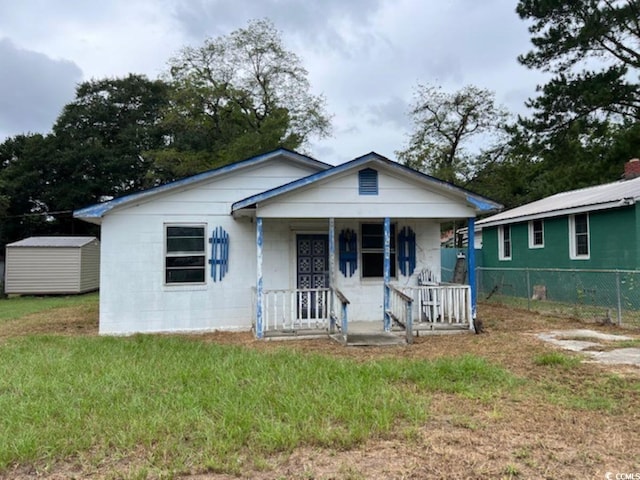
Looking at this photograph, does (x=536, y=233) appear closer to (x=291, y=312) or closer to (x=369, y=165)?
(x=369, y=165)

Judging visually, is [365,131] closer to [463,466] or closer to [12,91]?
[12,91]

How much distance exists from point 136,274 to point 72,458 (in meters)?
6.35

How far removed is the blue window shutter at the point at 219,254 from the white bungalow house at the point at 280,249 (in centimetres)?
2

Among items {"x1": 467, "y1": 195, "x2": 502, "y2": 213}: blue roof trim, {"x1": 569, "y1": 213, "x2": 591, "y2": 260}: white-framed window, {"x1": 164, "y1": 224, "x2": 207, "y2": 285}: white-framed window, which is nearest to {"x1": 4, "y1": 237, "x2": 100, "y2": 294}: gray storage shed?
{"x1": 164, "y1": 224, "x2": 207, "y2": 285}: white-framed window

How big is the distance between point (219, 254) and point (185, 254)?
0.70 m

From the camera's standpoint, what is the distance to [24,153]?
111 feet

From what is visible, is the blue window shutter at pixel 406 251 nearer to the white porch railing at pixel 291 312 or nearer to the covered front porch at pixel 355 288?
the covered front porch at pixel 355 288

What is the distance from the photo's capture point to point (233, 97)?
93.5 ft

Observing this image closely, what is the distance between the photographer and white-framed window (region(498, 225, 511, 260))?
18.5 m

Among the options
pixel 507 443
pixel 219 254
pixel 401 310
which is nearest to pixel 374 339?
pixel 401 310

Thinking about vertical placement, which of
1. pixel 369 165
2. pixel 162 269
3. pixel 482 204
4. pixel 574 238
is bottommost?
pixel 162 269

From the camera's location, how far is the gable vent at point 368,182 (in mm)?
8992

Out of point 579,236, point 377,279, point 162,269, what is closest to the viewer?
point 162,269

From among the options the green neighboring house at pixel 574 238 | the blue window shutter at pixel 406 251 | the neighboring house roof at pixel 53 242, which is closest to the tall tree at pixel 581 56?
the green neighboring house at pixel 574 238
